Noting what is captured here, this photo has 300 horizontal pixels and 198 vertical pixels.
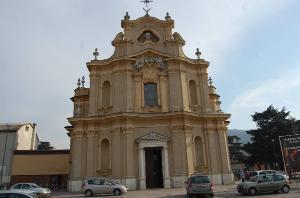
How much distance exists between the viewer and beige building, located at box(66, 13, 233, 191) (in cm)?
2909

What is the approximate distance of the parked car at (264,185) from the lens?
21141mm

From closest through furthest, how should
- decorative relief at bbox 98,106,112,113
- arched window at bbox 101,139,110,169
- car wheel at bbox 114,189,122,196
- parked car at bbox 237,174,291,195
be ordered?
parked car at bbox 237,174,291,195 < car wheel at bbox 114,189,122,196 < arched window at bbox 101,139,110,169 < decorative relief at bbox 98,106,112,113

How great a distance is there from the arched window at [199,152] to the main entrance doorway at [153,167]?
11.8ft

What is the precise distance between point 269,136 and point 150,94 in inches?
1003

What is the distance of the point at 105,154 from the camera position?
100 feet

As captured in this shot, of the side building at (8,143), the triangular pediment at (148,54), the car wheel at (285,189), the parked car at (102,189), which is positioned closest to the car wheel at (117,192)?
the parked car at (102,189)

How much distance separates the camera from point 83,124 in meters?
30.8

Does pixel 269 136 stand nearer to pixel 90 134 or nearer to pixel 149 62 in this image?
pixel 149 62

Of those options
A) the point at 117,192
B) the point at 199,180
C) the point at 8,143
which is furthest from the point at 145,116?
the point at 8,143

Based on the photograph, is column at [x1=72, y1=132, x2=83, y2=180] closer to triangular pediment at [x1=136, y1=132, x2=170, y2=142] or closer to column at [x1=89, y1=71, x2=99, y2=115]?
column at [x1=89, y1=71, x2=99, y2=115]

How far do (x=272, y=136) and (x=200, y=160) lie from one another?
74.2 feet

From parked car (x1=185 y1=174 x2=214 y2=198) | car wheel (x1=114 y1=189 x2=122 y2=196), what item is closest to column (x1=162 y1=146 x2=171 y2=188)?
car wheel (x1=114 y1=189 x2=122 y2=196)

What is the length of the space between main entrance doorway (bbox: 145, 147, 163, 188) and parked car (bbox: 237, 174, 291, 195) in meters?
9.51

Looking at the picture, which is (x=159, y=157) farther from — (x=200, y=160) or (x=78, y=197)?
(x=78, y=197)
